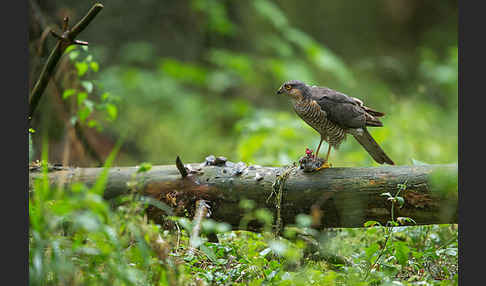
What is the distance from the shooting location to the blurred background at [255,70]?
23.5 feet

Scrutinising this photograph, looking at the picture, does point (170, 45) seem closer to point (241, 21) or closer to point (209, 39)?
point (209, 39)

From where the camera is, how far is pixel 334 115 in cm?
364

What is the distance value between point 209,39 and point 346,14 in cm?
359

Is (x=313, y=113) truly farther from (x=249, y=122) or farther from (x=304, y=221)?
(x=249, y=122)

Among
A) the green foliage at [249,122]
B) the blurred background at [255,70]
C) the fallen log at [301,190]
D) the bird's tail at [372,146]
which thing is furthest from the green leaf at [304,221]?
the blurred background at [255,70]

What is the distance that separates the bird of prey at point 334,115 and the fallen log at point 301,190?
50 centimetres

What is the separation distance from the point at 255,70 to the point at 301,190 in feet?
20.4

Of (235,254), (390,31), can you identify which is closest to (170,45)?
(390,31)

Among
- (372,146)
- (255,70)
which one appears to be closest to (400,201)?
(372,146)

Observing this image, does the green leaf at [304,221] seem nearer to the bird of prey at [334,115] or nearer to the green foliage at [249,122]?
the green foliage at [249,122]

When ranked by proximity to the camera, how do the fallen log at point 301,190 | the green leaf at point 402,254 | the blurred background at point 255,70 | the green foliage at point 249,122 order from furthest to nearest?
the blurred background at point 255,70, the fallen log at point 301,190, the green leaf at point 402,254, the green foliage at point 249,122

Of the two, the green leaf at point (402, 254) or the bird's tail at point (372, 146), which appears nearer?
the green leaf at point (402, 254)

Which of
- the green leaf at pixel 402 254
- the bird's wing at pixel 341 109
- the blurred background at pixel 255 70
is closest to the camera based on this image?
the green leaf at pixel 402 254

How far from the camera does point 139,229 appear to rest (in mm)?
2109
